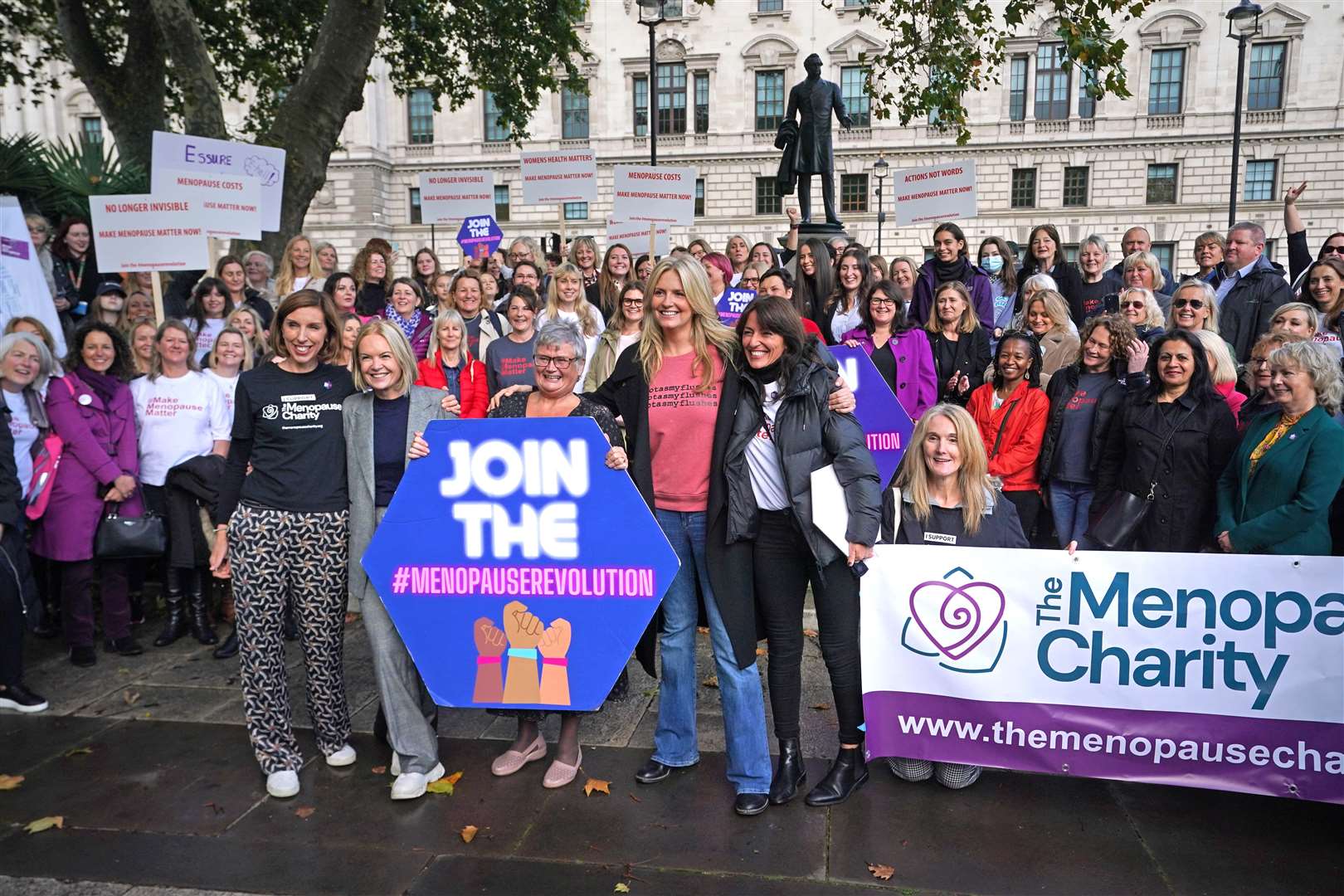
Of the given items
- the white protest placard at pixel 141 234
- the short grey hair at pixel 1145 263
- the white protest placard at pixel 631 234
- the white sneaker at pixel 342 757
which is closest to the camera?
the white sneaker at pixel 342 757

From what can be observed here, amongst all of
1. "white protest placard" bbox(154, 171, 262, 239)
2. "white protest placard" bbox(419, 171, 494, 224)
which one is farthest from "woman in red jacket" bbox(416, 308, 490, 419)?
"white protest placard" bbox(419, 171, 494, 224)

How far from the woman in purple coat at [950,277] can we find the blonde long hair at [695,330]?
13.6 feet

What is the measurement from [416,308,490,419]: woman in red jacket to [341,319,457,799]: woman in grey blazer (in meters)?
2.39

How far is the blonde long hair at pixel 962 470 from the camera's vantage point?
387 centimetres

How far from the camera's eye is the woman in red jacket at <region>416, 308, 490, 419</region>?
6.34 meters

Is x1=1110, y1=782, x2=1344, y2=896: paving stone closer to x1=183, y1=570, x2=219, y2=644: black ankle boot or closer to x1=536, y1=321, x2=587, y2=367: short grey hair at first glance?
x1=536, y1=321, x2=587, y2=367: short grey hair

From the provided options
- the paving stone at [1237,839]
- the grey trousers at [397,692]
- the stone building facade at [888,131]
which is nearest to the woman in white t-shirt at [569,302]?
the grey trousers at [397,692]

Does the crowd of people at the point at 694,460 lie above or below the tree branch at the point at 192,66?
below

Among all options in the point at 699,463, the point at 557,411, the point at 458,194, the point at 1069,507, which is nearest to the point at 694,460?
the point at 699,463

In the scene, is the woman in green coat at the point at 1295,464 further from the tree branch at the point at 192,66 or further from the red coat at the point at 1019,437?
the tree branch at the point at 192,66

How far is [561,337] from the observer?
3754 mm

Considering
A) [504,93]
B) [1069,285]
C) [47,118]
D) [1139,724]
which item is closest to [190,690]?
[1139,724]

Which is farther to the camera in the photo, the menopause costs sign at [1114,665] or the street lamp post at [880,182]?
the street lamp post at [880,182]

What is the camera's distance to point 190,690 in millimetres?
5137
